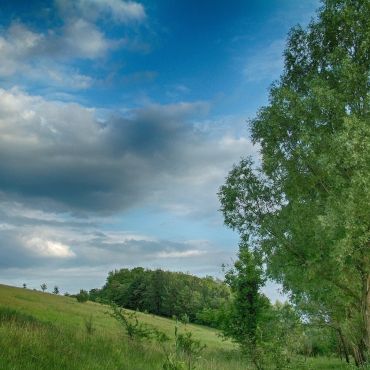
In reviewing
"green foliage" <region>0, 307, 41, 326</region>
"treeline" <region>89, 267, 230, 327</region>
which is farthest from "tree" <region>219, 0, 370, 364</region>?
"treeline" <region>89, 267, 230, 327</region>

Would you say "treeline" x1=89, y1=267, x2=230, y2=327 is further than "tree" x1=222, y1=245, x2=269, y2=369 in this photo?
Yes

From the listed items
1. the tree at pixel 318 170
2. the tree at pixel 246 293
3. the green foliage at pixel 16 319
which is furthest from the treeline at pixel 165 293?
the green foliage at pixel 16 319

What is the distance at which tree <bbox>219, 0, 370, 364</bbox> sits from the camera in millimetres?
23422

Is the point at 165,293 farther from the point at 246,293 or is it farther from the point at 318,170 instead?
the point at 318,170

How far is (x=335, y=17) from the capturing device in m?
28.2

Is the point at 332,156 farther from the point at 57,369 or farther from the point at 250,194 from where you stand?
the point at 57,369

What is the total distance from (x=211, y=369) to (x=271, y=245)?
14.2m

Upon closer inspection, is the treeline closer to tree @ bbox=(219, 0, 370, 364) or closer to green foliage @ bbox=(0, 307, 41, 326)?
tree @ bbox=(219, 0, 370, 364)

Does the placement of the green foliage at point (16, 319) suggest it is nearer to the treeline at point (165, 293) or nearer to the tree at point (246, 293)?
the tree at point (246, 293)

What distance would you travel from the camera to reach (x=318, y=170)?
2648cm

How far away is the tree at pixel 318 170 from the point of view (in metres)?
23.4

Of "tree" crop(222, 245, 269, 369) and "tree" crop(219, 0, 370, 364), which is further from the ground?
"tree" crop(219, 0, 370, 364)

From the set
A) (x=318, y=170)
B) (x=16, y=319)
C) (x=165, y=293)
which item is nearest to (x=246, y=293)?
(x=318, y=170)

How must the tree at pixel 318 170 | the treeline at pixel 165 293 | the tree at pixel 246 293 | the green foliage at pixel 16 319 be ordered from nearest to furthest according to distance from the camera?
the green foliage at pixel 16 319 < the tree at pixel 318 170 < the tree at pixel 246 293 < the treeline at pixel 165 293
